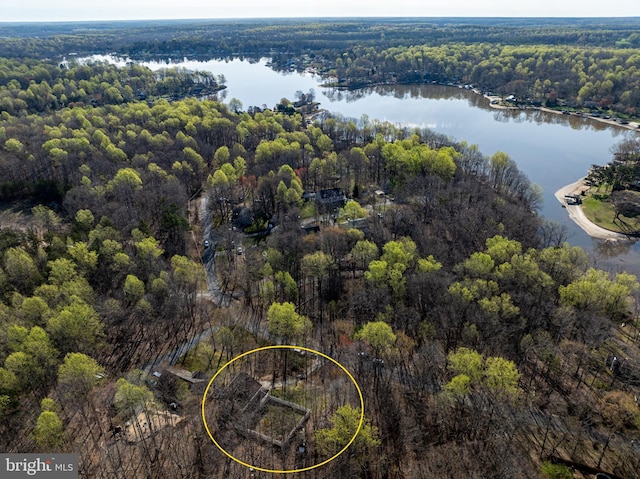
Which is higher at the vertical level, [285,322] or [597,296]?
[597,296]

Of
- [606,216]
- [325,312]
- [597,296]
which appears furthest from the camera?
[606,216]

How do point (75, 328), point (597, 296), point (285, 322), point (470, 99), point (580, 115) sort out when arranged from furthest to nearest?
1. point (470, 99)
2. point (580, 115)
3. point (597, 296)
4. point (285, 322)
5. point (75, 328)

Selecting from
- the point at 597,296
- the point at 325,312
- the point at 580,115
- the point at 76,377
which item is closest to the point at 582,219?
the point at 597,296

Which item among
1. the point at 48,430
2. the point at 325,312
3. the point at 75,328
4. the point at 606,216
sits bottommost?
the point at 606,216

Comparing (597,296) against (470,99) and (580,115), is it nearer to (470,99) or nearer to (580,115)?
(580,115)

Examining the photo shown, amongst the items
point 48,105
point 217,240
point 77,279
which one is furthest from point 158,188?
point 48,105
